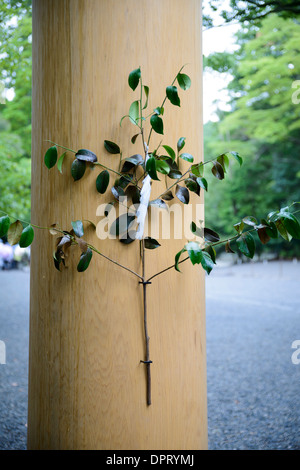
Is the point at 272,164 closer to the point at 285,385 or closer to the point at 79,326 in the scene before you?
the point at 285,385

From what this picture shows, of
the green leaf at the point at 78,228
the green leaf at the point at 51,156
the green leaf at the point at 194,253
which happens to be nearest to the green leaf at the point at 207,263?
the green leaf at the point at 194,253

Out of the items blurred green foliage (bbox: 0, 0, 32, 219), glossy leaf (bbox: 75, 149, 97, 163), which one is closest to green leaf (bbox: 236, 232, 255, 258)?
glossy leaf (bbox: 75, 149, 97, 163)

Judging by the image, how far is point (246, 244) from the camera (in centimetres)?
159

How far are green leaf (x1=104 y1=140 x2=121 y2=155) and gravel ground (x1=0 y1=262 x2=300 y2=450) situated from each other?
8.09 ft

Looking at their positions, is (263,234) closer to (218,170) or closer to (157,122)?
(218,170)

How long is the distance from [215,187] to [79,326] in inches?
546

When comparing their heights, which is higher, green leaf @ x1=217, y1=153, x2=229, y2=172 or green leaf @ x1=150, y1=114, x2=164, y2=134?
green leaf @ x1=150, y1=114, x2=164, y2=134

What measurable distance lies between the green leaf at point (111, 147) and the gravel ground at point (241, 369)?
2.47 metres

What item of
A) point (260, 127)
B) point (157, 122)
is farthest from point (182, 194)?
point (260, 127)

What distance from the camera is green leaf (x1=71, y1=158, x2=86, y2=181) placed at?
5.07ft

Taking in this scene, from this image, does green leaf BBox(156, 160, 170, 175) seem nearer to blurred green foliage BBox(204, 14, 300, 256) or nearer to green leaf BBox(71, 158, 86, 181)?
green leaf BBox(71, 158, 86, 181)

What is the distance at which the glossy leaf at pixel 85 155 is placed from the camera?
60.1 inches

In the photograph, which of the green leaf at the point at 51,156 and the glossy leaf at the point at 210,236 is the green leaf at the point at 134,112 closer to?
the green leaf at the point at 51,156
